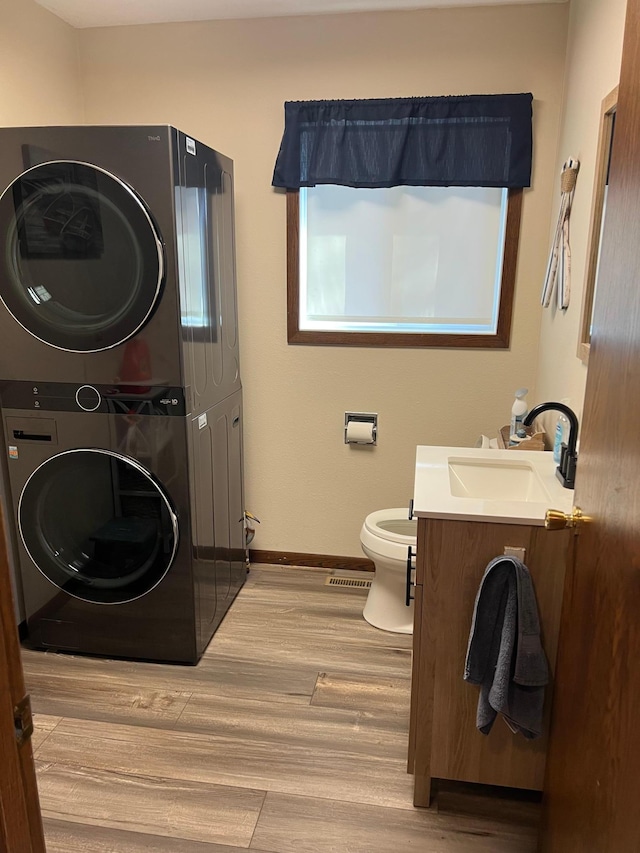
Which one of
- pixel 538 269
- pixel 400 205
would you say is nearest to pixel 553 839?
pixel 538 269

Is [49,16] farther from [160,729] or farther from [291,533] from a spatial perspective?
[160,729]

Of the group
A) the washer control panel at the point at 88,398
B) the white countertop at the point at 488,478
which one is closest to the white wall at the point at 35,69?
the washer control panel at the point at 88,398

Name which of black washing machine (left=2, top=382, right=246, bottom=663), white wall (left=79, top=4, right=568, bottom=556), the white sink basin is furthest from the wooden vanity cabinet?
white wall (left=79, top=4, right=568, bottom=556)

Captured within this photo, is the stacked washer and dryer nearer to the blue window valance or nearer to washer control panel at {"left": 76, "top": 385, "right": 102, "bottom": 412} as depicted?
washer control panel at {"left": 76, "top": 385, "right": 102, "bottom": 412}

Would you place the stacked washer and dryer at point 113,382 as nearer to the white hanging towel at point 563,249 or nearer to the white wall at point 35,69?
the white wall at point 35,69

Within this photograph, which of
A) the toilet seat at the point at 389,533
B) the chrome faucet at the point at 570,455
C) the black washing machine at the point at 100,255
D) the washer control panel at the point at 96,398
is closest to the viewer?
the chrome faucet at the point at 570,455

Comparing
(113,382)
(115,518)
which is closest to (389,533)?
(115,518)

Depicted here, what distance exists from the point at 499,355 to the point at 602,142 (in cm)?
110

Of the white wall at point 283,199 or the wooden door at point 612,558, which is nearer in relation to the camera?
the wooden door at point 612,558

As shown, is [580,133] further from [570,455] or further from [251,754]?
[251,754]

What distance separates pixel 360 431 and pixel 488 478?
96 cm

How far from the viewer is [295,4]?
8.14 ft

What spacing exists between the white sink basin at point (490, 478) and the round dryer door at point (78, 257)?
3.77 ft

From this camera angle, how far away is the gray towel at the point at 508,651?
4.94ft
